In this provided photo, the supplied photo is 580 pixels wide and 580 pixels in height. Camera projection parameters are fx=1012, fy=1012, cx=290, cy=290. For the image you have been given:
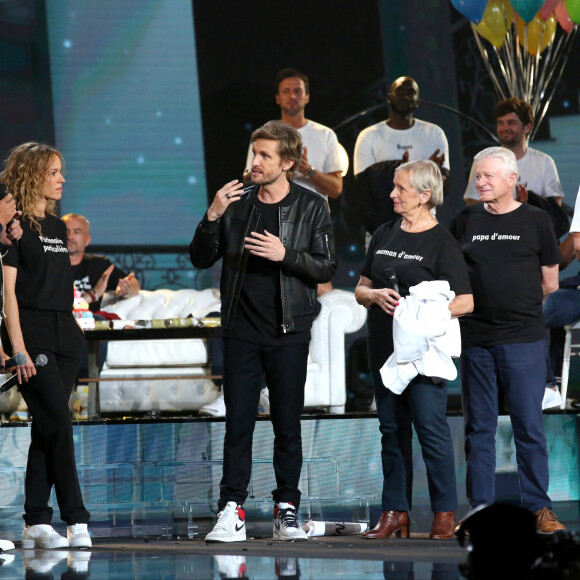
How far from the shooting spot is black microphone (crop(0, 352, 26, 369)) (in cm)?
Result: 347

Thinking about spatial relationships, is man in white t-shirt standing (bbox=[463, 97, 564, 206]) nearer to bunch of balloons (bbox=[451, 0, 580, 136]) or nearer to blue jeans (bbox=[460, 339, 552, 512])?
bunch of balloons (bbox=[451, 0, 580, 136])

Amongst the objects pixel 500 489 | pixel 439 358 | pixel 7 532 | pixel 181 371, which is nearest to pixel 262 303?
pixel 439 358

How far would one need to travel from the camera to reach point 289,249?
11.6 ft

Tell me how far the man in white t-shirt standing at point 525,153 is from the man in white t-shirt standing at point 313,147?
84 cm

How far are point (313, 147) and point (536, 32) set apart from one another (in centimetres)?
159

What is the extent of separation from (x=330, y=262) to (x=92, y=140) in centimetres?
450

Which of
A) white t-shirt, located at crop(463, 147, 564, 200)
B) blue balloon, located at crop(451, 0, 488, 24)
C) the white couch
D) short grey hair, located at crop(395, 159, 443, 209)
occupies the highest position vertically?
blue balloon, located at crop(451, 0, 488, 24)

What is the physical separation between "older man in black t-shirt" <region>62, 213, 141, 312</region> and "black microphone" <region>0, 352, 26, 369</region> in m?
3.04

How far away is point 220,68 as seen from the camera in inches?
310

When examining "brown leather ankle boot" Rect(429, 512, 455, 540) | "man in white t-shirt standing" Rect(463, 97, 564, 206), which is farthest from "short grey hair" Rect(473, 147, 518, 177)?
"man in white t-shirt standing" Rect(463, 97, 564, 206)

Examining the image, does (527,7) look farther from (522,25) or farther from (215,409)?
(215,409)

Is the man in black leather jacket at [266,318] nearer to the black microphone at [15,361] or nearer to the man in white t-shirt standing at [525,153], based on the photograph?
the black microphone at [15,361]

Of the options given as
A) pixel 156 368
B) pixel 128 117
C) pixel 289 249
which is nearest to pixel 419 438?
pixel 289 249

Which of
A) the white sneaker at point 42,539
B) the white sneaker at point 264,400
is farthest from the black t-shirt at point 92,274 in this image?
the white sneaker at point 42,539
